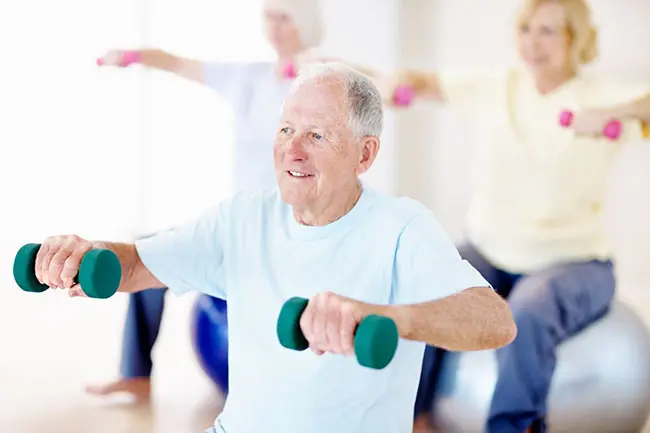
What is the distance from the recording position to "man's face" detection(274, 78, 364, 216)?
1.52m

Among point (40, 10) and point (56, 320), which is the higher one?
point (40, 10)

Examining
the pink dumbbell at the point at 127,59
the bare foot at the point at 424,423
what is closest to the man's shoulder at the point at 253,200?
the pink dumbbell at the point at 127,59

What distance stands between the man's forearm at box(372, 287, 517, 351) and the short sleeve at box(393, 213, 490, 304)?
29 mm

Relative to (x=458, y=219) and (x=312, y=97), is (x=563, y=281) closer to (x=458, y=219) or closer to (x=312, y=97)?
(x=312, y=97)

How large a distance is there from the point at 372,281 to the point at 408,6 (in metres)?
4.47

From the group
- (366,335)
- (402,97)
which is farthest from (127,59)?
(366,335)

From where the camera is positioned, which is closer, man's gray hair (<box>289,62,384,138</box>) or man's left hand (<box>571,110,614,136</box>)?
man's gray hair (<box>289,62,384,138</box>)

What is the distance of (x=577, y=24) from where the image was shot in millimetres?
2936

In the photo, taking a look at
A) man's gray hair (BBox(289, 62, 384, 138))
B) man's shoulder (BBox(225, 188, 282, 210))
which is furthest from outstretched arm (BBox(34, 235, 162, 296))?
man's gray hair (BBox(289, 62, 384, 138))

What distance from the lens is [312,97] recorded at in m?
1.52

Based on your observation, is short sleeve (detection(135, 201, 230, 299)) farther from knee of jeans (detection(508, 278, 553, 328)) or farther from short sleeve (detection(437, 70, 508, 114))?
short sleeve (detection(437, 70, 508, 114))

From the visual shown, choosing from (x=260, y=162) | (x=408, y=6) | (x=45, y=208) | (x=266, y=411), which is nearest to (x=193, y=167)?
(x=45, y=208)

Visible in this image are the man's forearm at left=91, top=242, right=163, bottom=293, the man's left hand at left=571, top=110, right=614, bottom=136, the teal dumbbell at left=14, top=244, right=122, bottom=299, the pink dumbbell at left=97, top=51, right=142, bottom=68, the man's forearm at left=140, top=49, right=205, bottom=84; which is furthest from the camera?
the man's forearm at left=140, top=49, right=205, bottom=84

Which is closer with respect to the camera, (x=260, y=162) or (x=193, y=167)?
(x=260, y=162)
